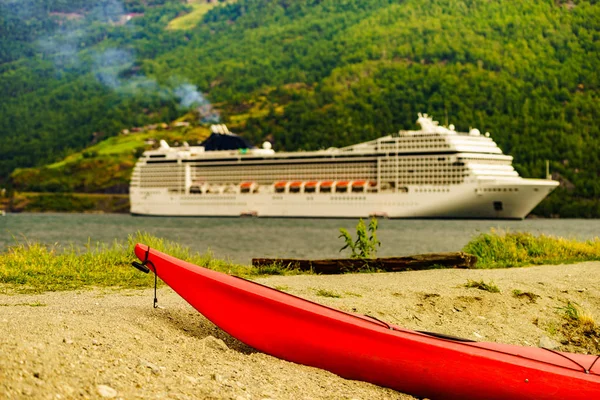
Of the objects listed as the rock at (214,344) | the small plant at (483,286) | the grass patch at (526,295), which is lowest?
the grass patch at (526,295)

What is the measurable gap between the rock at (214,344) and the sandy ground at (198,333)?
0.04 feet

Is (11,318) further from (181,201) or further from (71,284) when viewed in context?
(181,201)

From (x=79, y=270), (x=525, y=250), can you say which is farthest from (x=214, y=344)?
(x=525, y=250)

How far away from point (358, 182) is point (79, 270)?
275 feet

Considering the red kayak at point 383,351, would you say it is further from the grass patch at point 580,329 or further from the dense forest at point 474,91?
the dense forest at point 474,91

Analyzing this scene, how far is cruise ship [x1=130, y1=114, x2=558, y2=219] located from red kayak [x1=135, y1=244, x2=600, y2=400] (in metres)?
81.5

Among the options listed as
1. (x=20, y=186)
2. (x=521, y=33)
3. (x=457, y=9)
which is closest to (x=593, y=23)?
(x=521, y=33)

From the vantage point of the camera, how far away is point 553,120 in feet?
447

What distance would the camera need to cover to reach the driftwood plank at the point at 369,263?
54.8 feet

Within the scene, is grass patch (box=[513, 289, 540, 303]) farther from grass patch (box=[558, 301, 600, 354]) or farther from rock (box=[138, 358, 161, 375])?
rock (box=[138, 358, 161, 375])

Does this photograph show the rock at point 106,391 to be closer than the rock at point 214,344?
Yes

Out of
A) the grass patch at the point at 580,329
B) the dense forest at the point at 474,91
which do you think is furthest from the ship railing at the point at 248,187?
the grass patch at the point at 580,329

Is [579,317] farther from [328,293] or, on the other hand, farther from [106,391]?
[106,391]

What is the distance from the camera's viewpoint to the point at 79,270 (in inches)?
604
